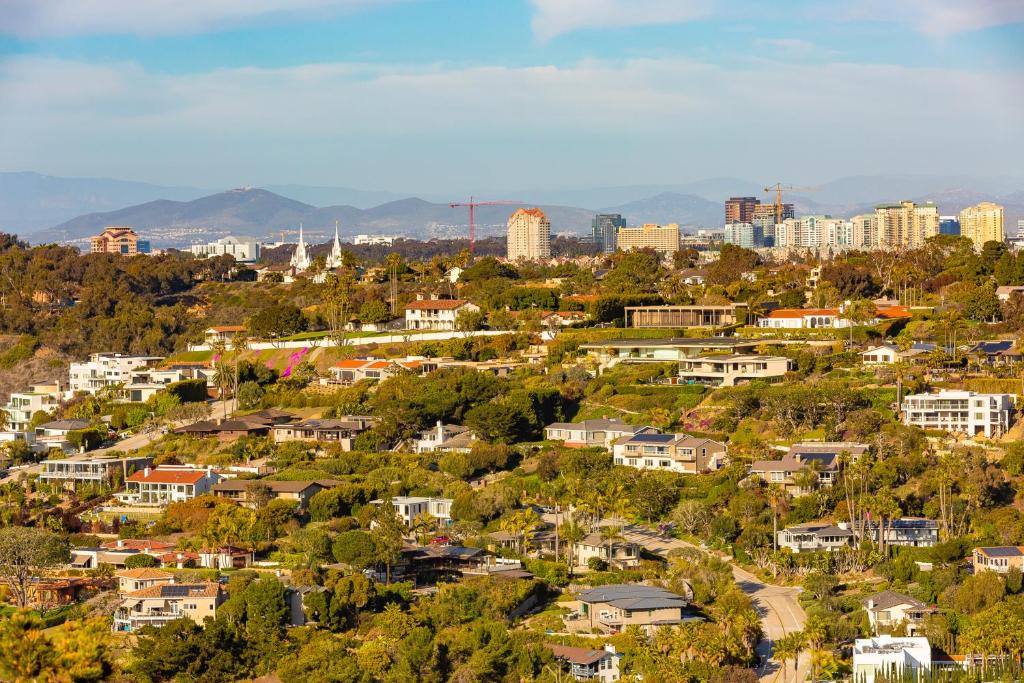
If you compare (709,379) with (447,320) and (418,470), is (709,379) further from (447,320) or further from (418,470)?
(447,320)

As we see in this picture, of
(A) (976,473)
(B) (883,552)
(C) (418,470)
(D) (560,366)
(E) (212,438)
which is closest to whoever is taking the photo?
(B) (883,552)

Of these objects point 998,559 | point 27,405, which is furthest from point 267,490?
point 27,405

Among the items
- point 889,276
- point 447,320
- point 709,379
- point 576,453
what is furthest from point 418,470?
point 889,276

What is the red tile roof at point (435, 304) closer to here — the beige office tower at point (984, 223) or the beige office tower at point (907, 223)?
the beige office tower at point (907, 223)

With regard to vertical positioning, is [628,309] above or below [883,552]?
above

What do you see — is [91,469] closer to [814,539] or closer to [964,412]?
[814,539]

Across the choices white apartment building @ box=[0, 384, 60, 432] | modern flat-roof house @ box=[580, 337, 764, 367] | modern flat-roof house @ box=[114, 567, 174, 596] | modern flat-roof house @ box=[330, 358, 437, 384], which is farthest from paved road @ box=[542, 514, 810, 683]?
white apartment building @ box=[0, 384, 60, 432]

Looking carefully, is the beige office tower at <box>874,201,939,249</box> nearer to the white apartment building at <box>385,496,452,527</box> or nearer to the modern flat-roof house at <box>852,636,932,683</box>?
the white apartment building at <box>385,496,452,527</box>

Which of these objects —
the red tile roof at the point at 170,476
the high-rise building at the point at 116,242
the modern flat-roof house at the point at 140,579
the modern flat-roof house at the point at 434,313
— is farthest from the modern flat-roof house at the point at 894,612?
the high-rise building at the point at 116,242
